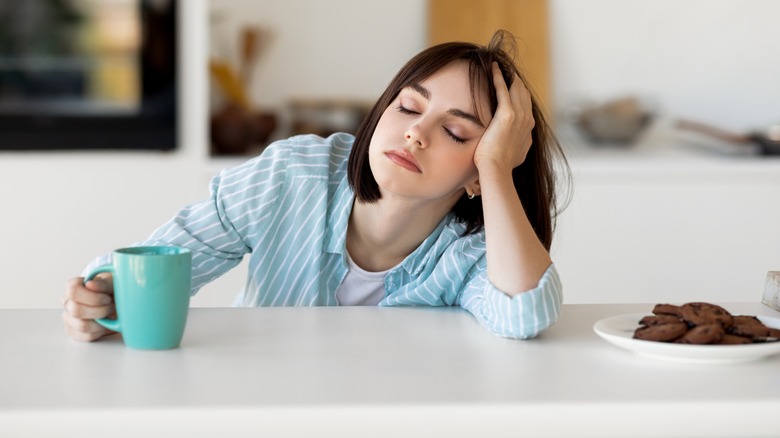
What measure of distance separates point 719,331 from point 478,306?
1.07ft

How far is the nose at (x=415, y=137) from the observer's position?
1.34 meters

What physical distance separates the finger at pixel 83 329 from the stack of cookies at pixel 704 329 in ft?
1.85

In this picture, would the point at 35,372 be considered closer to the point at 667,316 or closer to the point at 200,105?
the point at 667,316

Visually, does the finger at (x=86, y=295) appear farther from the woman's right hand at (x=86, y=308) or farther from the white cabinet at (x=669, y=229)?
the white cabinet at (x=669, y=229)

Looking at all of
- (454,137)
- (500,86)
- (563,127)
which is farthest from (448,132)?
(563,127)

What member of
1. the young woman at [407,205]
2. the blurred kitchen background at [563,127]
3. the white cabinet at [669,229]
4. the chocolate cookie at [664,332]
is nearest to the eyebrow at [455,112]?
the young woman at [407,205]

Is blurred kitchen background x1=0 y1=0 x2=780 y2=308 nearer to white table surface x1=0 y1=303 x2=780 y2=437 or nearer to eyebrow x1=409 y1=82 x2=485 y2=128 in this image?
eyebrow x1=409 y1=82 x2=485 y2=128

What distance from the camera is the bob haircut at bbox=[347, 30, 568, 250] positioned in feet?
4.80


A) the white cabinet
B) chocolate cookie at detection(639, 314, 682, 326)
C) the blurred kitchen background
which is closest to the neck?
chocolate cookie at detection(639, 314, 682, 326)

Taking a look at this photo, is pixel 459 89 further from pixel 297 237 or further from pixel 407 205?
pixel 297 237

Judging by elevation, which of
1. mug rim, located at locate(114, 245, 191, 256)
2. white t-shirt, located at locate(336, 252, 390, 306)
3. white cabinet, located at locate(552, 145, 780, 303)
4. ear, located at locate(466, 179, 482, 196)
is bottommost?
white cabinet, located at locate(552, 145, 780, 303)

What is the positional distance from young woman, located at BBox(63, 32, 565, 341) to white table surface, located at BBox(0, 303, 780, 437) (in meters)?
0.22

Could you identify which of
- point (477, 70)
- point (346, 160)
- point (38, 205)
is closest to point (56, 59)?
point (38, 205)

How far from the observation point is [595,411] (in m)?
0.90
